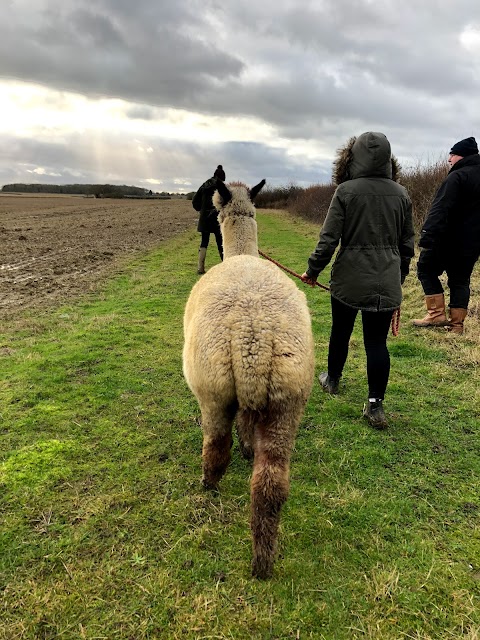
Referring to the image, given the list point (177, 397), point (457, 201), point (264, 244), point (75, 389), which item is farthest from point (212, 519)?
point (264, 244)

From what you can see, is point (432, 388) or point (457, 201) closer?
point (432, 388)

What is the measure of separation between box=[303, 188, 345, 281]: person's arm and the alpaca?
125cm

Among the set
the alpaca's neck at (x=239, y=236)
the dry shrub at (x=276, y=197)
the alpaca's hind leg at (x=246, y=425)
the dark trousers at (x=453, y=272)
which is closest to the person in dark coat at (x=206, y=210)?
the dark trousers at (x=453, y=272)

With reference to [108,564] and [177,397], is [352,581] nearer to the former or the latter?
[108,564]

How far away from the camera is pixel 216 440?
281 centimetres

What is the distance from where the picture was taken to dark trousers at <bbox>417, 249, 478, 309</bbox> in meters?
6.36

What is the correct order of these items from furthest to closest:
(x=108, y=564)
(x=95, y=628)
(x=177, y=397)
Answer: (x=177, y=397)
(x=108, y=564)
(x=95, y=628)

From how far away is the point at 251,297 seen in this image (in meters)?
2.65

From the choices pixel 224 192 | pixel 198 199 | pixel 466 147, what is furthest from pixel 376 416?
pixel 198 199

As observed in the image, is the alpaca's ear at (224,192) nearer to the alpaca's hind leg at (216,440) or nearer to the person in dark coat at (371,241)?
the person in dark coat at (371,241)

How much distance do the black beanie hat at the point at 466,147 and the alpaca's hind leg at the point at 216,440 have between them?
5783 millimetres

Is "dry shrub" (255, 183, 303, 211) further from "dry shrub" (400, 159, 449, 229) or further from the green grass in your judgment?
the green grass

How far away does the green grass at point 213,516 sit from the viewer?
7.39 ft

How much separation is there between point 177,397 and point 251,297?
2.45m
